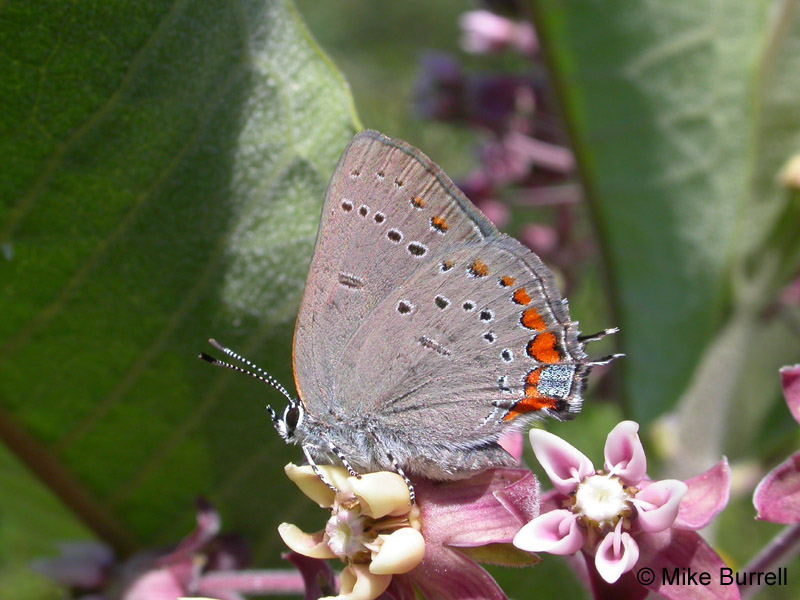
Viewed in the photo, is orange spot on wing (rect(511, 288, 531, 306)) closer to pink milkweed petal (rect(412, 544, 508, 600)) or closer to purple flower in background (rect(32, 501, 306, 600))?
pink milkweed petal (rect(412, 544, 508, 600))

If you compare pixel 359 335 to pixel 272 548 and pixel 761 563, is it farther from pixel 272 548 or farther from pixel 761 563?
pixel 761 563

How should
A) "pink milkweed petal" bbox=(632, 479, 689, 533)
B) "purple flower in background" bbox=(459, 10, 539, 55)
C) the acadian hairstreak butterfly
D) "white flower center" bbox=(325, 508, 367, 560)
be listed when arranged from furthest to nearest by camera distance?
"purple flower in background" bbox=(459, 10, 539, 55)
the acadian hairstreak butterfly
"white flower center" bbox=(325, 508, 367, 560)
"pink milkweed petal" bbox=(632, 479, 689, 533)

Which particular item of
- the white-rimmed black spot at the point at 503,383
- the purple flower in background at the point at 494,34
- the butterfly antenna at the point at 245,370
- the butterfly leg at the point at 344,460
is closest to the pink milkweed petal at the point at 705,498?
the white-rimmed black spot at the point at 503,383

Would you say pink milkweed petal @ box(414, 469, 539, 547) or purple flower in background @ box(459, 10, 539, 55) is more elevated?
purple flower in background @ box(459, 10, 539, 55)

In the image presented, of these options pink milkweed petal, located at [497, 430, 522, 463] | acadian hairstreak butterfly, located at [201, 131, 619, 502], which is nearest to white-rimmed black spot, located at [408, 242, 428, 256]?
acadian hairstreak butterfly, located at [201, 131, 619, 502]

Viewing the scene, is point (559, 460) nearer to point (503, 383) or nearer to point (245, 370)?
point (503, 383)

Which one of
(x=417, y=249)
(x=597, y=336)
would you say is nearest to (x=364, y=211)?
(x=417, y=249)

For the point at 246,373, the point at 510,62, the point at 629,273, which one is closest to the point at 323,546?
the point at 246,373
